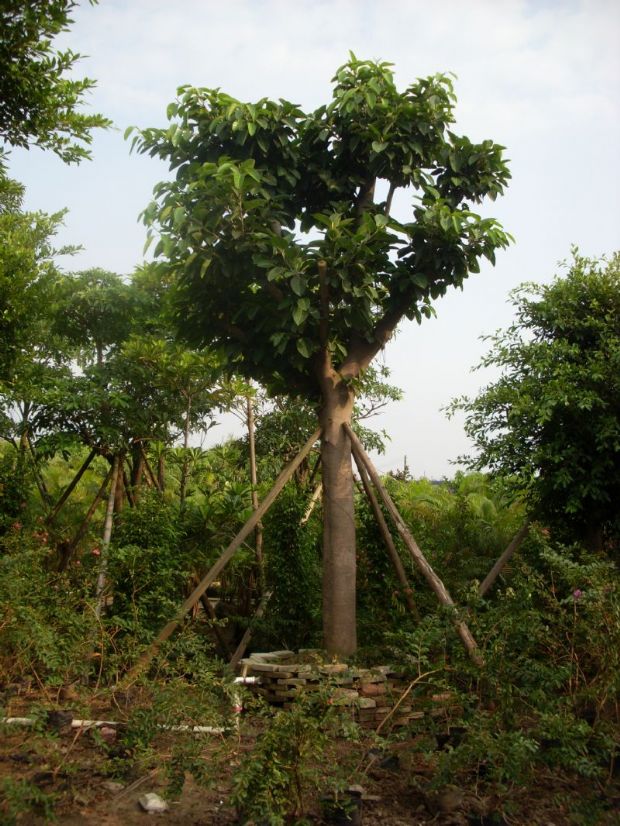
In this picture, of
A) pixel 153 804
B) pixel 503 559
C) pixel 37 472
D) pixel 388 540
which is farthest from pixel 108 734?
pixel 37 472

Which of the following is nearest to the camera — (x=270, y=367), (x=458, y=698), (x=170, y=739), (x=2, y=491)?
(x=458, y=698)

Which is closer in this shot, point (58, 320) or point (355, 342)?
point (355, 342)

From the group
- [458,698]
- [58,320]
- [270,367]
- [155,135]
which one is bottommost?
[458,698]

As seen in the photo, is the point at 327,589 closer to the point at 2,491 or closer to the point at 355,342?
the point at 355,342

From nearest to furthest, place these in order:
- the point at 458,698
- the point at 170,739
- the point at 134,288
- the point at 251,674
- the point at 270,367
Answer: the point at 458,698 → the point at 170,739 → the point at 251,674 → the point at 270,367 → the point at 134,288

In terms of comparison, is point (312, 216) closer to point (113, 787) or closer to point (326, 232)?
point (326, 232)

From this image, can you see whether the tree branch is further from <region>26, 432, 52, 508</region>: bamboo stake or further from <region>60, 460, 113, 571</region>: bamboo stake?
<region>26, 432, 52, 508</region>: bamboo stake

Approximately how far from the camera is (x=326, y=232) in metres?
5.39

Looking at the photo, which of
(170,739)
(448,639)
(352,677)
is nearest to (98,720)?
(170,739)

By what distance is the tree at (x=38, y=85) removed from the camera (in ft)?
18.7

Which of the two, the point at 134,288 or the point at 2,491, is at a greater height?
the point at 134,288

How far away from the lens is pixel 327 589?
592cm

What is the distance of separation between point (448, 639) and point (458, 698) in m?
0.55

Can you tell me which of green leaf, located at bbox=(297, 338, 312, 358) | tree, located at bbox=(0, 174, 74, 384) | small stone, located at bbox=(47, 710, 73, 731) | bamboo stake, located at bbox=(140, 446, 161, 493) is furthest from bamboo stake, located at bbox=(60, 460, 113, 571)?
small stone, located at bbox=(47, 710, 73, 731)
